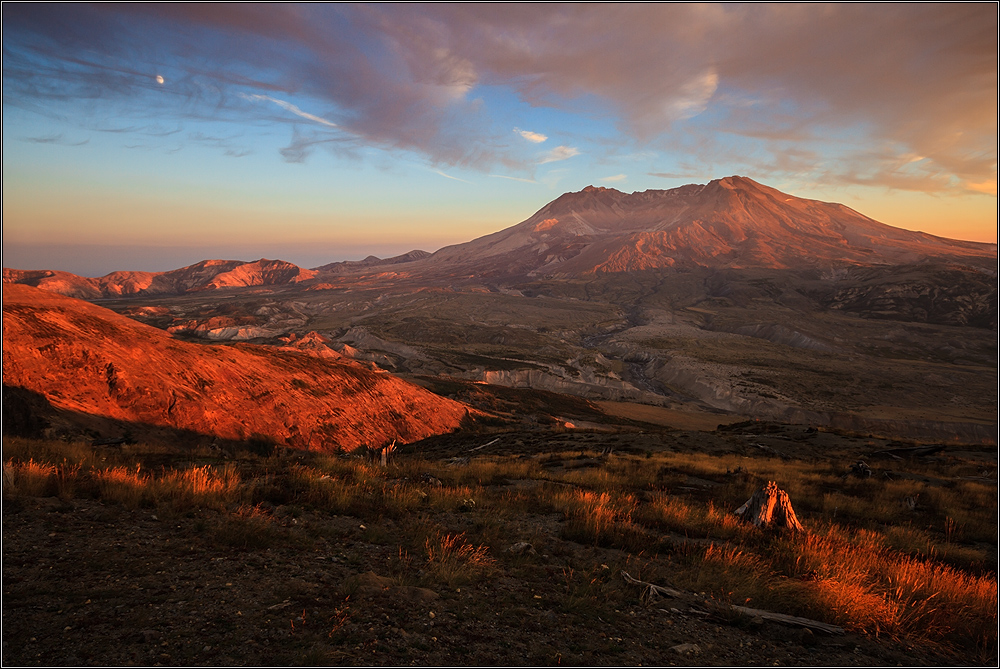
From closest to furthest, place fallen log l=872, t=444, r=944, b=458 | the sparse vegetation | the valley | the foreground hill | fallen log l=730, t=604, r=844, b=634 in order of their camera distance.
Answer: the valley
fallen log l=730, t=604, r=844, b=634
the sparse vegetation
the foreground hill
fallen log l=872, t=444, r=944, b=458

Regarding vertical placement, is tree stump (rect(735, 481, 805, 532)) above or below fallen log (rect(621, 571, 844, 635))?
below

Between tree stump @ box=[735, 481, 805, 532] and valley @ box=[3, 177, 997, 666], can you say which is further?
tree stump @ box=[735, 481, 805, 532]

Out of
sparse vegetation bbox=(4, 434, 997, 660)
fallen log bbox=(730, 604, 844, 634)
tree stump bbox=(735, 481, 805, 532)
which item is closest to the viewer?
fallen log bbox=(730, 604, 844, 634)

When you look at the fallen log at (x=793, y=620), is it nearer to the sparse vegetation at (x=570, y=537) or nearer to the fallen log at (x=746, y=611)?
the fallen log at (x=746, y=611)

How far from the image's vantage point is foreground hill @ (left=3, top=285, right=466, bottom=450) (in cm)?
1950

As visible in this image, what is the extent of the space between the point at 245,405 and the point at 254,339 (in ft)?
373

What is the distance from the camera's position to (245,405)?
26.3m

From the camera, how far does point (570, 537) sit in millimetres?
8172

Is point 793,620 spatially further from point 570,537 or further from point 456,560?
point 456,560

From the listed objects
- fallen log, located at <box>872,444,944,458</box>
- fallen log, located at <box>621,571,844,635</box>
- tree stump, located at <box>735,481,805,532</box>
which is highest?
fallen log, located at <box>621,571,844,635</box>

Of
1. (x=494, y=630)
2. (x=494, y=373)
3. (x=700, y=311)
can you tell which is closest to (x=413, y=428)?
(x=494, y=630)

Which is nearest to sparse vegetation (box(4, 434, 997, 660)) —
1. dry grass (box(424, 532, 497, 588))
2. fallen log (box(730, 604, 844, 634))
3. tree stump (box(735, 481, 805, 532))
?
dry grass (box(424, 532, 497, 588))

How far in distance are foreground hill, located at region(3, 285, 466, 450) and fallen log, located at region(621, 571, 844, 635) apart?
2110 centimetres

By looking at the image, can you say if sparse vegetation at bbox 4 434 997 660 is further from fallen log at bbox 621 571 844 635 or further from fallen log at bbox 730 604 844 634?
fallen log at bbox 730 604 844 634
